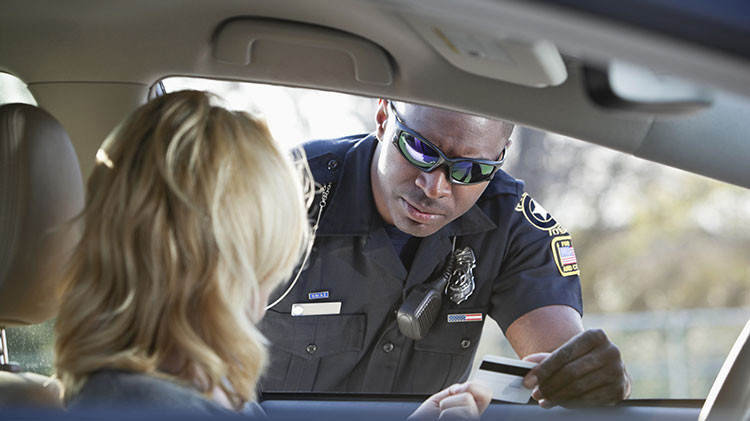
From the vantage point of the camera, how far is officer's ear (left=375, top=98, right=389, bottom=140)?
2975 millimetres

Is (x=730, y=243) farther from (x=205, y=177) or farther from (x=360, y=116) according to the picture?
(x=205, y=177)

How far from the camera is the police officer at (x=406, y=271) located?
2.86 metres

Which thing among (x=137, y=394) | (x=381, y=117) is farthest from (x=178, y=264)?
(x=381, y=117)

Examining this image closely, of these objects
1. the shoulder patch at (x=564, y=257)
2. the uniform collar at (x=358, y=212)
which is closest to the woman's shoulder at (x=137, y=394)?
the uniform collar at (x=358, y=212)

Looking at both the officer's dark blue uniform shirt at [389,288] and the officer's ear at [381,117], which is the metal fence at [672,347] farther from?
the officer's ear at [381,117]

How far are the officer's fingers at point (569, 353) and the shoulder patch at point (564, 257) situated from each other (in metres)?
0.59

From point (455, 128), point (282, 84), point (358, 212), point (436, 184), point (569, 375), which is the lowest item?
point (358, 212)

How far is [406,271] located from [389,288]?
0.07 meters

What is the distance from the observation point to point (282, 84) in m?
2.42

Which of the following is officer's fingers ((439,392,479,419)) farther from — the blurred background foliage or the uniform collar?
the blurred background foliage

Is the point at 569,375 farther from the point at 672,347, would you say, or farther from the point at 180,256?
the point at 672,347

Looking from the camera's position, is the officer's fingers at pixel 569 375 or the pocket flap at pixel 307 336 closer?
the officer's fingers at pixel 569 375

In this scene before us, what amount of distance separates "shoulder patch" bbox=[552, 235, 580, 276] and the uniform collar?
20 cm

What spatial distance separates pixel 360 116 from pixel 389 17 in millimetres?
10329
